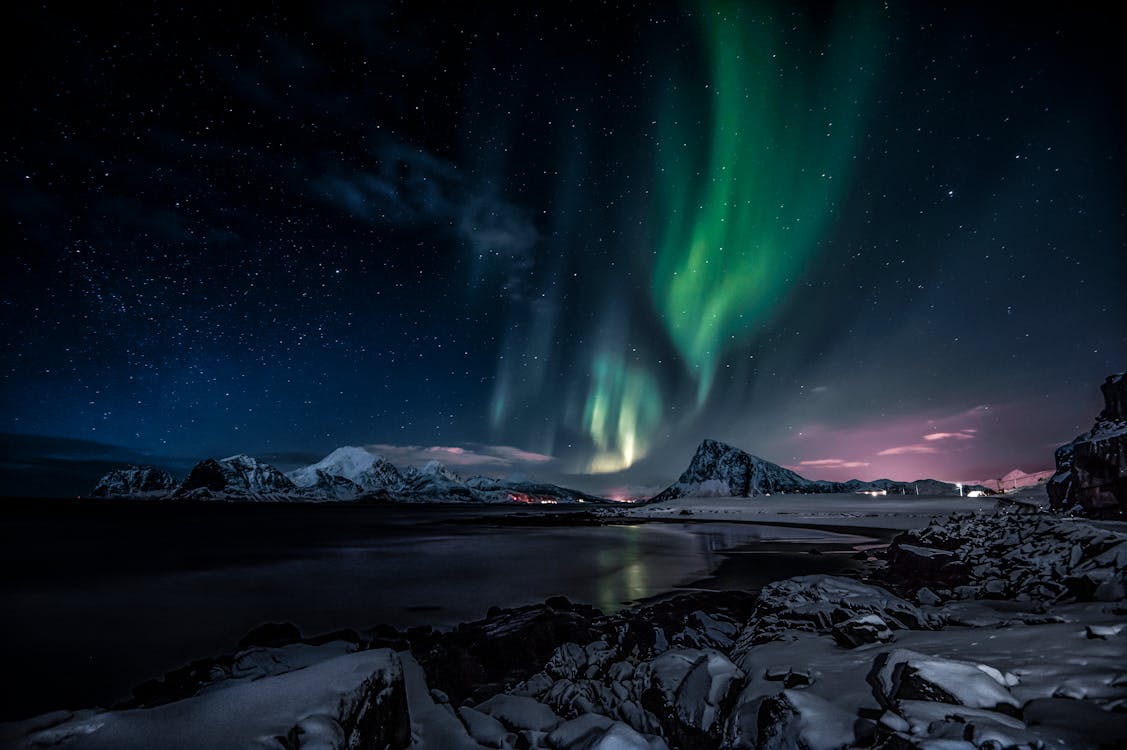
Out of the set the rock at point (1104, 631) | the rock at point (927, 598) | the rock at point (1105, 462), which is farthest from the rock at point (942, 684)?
the rock at point (1105, 462)

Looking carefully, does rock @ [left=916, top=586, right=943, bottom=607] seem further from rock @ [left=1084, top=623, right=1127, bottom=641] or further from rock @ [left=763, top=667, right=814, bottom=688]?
rock @ [left=763, top=667, right=814, bottom=688]

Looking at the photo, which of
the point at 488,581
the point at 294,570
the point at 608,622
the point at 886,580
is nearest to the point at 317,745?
the point at 608,622

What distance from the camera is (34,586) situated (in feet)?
71.7

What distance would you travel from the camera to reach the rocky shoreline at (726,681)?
332 cm

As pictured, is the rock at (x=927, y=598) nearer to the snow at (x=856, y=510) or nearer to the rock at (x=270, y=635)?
the rock at (x=270, y=635)

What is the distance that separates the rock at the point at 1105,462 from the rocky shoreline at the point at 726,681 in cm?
1626

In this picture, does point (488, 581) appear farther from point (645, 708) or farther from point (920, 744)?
point (920, 744)

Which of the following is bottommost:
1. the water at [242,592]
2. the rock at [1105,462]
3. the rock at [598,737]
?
the water at [242,592]

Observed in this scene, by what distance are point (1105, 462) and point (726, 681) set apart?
26.9 meters

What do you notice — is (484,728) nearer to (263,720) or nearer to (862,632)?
(263,720)

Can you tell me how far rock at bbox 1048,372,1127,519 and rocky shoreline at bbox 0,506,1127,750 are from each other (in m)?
16.3

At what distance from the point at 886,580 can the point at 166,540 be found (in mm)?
61501

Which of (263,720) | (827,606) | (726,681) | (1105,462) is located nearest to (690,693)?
(726,681)

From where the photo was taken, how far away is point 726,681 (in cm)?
532
